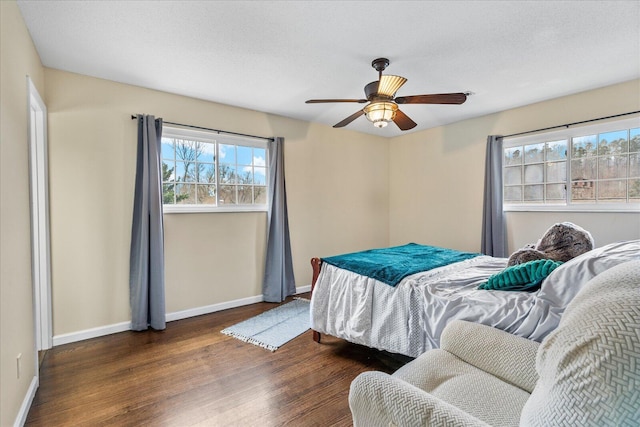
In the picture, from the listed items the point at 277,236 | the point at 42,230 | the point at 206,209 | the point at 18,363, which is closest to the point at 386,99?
A: the point at 277,236

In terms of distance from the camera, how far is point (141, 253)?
3.09m

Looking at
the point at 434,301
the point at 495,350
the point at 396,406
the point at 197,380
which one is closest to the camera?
the point at 396,406

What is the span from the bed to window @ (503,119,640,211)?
5.08 ft

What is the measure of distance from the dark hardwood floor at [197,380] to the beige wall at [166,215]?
57 centimetres

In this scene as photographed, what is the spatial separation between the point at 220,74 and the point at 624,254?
316cm

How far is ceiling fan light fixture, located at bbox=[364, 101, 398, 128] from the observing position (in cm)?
246

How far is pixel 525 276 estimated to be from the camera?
1795mm

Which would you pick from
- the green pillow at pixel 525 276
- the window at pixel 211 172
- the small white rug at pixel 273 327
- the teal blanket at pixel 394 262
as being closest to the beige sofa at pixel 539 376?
the green pillow at pixel 525 276

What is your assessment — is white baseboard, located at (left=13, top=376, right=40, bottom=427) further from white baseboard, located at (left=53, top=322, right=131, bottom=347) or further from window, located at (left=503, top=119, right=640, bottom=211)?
window, located at (left=503, top=119, right=640, bottom=211)

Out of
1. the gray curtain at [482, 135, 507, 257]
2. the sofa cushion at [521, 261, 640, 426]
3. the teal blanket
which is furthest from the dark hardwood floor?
the gray curtain at [482, 135, 507, 257]

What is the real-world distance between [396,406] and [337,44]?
2.36m

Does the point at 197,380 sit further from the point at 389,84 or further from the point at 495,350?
the point at 389,84

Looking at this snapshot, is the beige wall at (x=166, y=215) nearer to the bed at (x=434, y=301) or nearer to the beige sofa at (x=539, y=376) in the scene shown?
the bed at (x=434, y=301)

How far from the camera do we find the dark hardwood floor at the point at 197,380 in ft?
6.04
